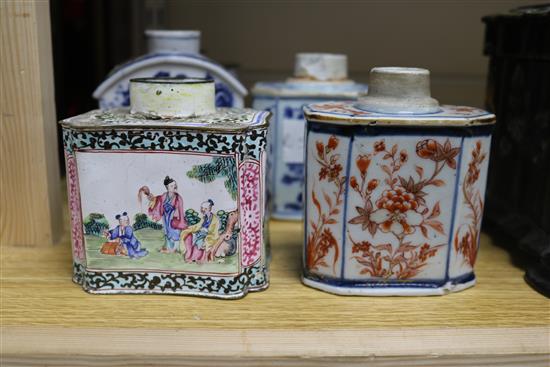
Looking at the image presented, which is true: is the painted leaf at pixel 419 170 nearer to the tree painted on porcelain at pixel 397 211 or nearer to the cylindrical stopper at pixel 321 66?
the tree painted on porcelain at pixel 397 211

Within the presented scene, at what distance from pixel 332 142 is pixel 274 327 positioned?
184 millimetres

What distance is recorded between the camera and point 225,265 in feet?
1.94

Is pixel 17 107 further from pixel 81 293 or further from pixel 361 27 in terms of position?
pixel 361 27

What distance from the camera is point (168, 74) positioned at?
2.68ft

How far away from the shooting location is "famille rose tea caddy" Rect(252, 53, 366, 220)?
84cm

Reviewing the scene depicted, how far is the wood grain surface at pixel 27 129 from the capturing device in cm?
67

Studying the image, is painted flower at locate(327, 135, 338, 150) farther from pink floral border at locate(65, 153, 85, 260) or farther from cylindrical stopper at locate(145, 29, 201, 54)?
cylindrical stopper at locate(145, 29, 201, 54)

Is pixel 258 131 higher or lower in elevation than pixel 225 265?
higher

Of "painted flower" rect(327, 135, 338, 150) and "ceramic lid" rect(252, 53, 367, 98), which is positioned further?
"ceramic lid" rect(252, 53, 367, 98)

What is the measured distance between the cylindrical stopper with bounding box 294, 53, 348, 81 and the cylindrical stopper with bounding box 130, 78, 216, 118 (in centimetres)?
29

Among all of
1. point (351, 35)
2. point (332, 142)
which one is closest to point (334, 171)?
point (332, 142)

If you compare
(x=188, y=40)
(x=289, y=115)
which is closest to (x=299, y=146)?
(x=289, y=115)

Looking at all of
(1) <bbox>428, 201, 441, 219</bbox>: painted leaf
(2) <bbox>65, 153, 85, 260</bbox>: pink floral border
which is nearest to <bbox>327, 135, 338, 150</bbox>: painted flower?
(1) <bbox>428, 201, 441, 219</bbox>: painted leaf

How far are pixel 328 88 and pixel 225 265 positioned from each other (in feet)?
1.18
